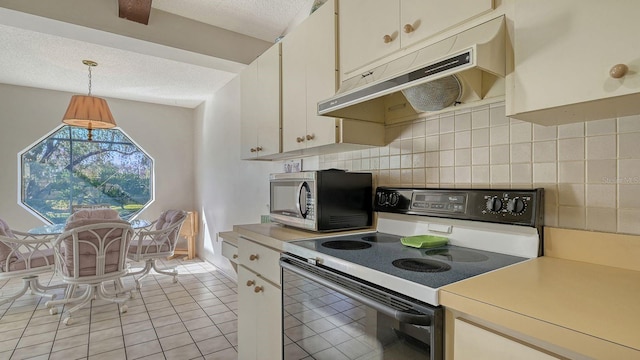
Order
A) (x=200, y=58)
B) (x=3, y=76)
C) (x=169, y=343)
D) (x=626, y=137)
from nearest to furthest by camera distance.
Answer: (x=626, y=137)
(x=169, y=343)
(x=200, y=58)
(x=3, y=76)

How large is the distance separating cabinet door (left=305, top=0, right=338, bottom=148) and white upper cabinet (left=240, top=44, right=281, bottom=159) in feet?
1.14

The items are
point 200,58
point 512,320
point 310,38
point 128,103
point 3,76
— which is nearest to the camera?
point 512,320

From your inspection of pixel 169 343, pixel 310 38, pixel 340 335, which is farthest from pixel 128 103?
pixel 340 335

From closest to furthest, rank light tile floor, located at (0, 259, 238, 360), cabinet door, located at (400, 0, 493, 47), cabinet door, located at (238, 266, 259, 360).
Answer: cabinet door, located at (400, 0, 493, 47) < cabinet door, located at (238, 266, 259, 360) < light tile floor, located at (0, 259, 238, 360)

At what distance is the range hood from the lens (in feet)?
2.98

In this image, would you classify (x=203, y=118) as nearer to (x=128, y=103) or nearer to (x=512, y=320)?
(x=128, y=103)

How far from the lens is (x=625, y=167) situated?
3.04 ft

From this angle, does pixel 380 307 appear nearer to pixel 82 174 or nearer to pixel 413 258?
pixel 413 258

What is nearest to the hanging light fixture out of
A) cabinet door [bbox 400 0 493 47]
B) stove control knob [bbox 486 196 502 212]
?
cabinet door [bbox 400 0 493 47]

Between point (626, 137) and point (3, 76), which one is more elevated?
point (3, 76)

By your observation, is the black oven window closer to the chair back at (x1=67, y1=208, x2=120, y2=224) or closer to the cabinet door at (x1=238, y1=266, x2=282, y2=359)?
the cabinet door at (x1=238, y1=266, x2=282, y2=359)

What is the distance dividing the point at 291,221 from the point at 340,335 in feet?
2.55

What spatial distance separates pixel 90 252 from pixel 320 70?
2.50m

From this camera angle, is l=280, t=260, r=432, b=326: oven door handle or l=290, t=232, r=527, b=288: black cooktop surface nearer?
l=280, t=260, r=432, b=326: oven door handle
